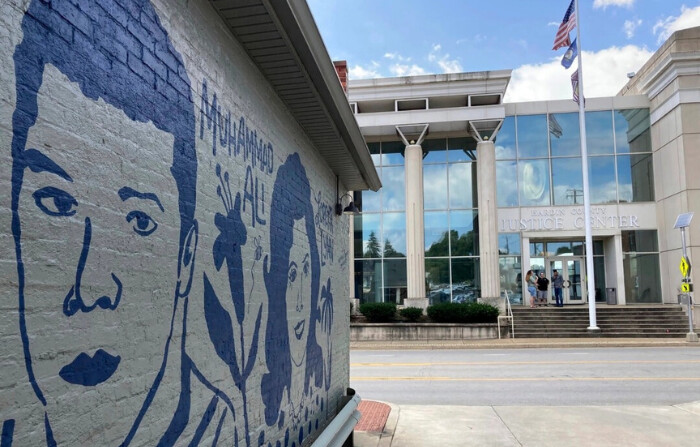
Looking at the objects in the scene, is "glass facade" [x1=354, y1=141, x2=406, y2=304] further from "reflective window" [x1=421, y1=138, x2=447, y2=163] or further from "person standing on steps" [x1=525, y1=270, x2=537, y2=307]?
"person standing on steps" [x1=525, y1=270, x2=537, y2=307]

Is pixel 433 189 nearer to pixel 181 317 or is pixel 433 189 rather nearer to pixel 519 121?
pixel 519 121

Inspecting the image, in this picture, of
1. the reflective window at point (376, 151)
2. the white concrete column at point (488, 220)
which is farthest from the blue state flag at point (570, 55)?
the reflective window at point (376, 151)

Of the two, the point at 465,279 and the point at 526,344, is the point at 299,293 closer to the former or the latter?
the point at 526,344

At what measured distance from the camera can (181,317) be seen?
9.70 feet

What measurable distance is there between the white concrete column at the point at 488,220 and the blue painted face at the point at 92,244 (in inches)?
895

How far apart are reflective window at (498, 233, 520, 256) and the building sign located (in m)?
0.29

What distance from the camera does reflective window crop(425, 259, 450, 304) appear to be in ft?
86.1

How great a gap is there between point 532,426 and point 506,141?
837 inches

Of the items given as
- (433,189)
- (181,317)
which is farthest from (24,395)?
(433,189)

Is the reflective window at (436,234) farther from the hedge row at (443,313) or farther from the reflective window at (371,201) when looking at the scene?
the hedge row at (443,313)

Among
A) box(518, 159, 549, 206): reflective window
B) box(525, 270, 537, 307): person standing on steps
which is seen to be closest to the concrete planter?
box(525, 270, 537, 307): person standing on steps

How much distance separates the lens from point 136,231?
255 centimetres

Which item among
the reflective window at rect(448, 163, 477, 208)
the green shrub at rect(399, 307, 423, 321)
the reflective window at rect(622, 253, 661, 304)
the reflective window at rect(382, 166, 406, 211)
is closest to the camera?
the green shrub at rect(399, 307, 423, 321)

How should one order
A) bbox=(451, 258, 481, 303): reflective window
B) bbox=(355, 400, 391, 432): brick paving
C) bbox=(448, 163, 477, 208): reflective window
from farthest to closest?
bbox=(448, 163, 477, 208): reflective window, bbox=(451, 258, 481, 303): reflective window, bbox=(355, 400, 391, 432): brick paving
